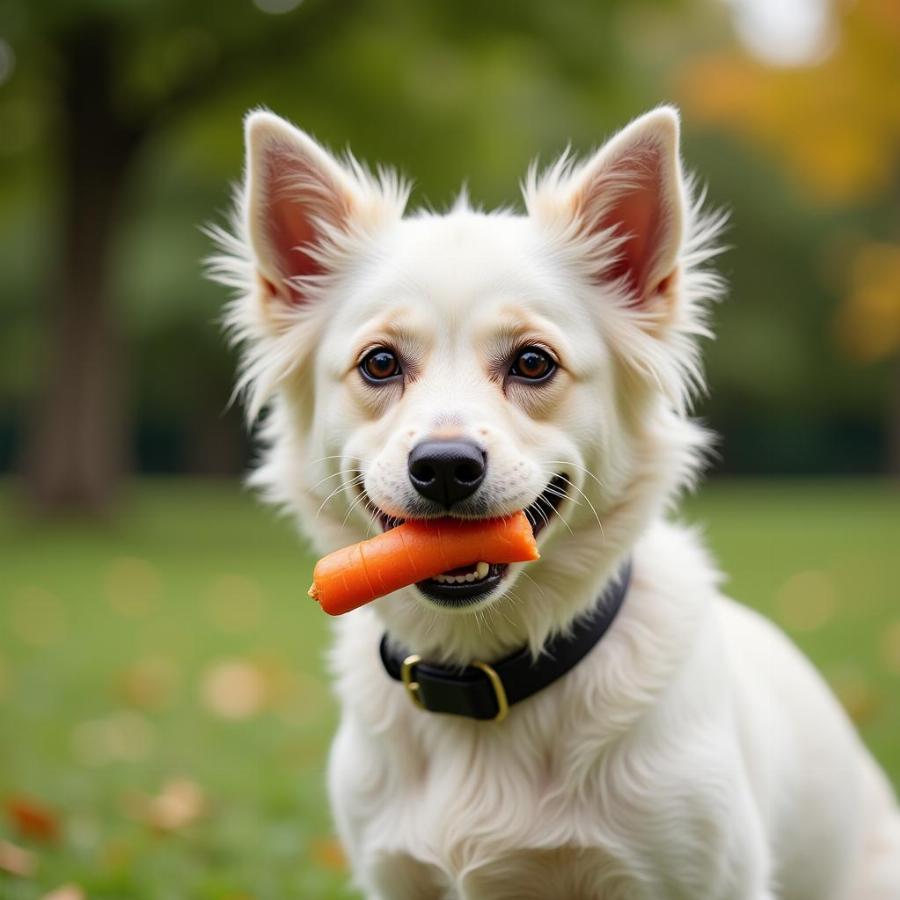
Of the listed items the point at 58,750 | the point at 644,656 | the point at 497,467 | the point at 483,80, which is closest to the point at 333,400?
the point at 497,467

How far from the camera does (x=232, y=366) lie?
1207 inches

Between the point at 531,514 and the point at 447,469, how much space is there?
14.9 inches

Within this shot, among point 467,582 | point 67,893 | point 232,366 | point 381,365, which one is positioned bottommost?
point 232,366

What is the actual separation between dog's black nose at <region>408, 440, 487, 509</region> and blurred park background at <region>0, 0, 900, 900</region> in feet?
4.70

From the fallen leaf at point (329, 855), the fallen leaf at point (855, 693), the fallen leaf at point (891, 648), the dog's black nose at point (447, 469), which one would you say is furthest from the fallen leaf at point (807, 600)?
the dog's black nose at point (447, 469)

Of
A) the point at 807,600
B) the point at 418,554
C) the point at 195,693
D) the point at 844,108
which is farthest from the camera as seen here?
the point at 844,108

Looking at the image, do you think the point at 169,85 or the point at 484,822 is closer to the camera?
the point at 484,822

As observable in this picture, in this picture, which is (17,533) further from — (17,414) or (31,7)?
(17,414)

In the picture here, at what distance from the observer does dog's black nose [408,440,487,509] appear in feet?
8.79

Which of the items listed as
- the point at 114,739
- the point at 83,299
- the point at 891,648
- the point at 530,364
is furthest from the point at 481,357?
the point at 83,299

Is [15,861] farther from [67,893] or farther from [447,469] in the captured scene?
[447,469]

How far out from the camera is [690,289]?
343 centimetres

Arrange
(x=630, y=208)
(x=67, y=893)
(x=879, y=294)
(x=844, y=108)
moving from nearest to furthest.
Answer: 1. (x=630, y=208)
2. (x=67, y=893)
3. (x=844, y=108)
4. (x=879, y=294)

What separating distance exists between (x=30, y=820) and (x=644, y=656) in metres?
2.60
